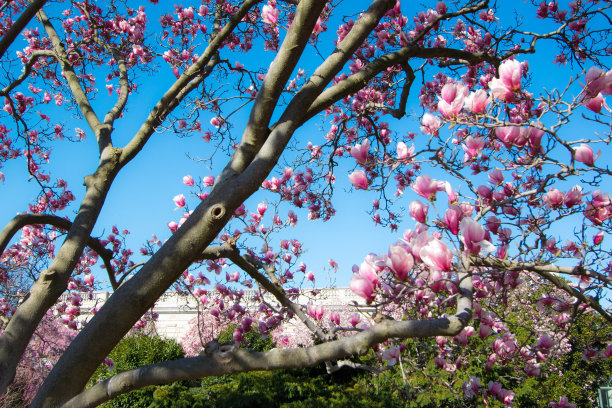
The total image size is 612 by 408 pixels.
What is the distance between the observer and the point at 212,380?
7.89m

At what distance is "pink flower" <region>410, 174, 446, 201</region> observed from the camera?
1913mm

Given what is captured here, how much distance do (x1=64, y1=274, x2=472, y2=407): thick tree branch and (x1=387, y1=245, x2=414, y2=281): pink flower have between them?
0.59 feet

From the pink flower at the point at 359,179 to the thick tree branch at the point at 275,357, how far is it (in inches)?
27.9

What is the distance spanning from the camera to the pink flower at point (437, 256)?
5.13 feet

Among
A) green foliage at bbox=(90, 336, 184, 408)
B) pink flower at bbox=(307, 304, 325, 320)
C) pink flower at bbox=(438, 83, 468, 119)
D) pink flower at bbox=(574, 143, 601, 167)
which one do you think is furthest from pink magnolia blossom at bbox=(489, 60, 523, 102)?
green foliage at bbox=(90, 336, 184, 408)

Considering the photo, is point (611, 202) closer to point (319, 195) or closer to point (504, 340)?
point (504, 340)

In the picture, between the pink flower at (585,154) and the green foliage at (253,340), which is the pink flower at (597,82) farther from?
the green foliage at (253,340)

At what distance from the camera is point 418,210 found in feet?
6.30

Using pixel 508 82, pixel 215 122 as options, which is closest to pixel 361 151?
pixel 508 82

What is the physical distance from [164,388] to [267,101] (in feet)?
13.3

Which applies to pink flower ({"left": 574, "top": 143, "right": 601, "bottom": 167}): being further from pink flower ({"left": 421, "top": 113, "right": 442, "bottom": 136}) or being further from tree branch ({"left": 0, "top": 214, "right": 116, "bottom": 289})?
tree branch ({"left": 0, "top": 214, "right": 116, "bottom": 289})

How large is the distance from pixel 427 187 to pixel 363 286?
549 millimetres

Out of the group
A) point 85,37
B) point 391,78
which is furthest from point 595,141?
→ point 85,37

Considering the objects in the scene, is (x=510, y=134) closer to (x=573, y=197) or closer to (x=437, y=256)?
(x=573, y=197)
